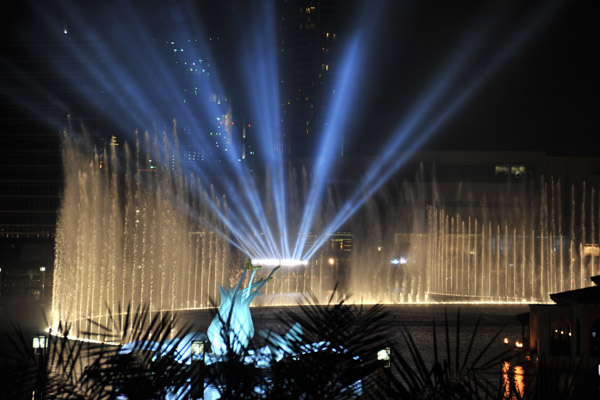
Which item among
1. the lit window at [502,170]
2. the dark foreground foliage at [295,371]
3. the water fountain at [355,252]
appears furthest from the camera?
the lit window at [502,170]

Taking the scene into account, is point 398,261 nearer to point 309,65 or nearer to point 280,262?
point 280,262

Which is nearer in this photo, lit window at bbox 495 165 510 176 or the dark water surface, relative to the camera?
the dark water surface

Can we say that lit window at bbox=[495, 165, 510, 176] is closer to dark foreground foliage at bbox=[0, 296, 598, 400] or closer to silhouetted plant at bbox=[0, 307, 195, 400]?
dark foreground foliage at bbox=[0, 296, 598, 400]

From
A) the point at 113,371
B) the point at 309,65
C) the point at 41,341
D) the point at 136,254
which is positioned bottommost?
the point at 113,371

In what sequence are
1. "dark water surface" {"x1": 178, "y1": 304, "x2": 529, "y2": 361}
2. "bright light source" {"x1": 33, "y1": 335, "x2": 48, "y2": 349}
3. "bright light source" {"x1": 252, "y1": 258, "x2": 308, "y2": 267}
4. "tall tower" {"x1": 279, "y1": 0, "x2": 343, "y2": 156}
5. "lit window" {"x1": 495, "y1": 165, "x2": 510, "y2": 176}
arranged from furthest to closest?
1. "tall tower" {"x1": 279, "y1": 0, "x2": 343, "y2": 156}
2. "lit window" {"x1": 495, "y1": 165, "x2": 510, "y2": 176}
3. "bright light source" {"x1": 252, "y1": 258, "x2": 308, "y2": 267}
4. "dark water surface" {"x1": 178, "y1": 304, "x2": 529, "y2": 361}
5. "bright light source" {"x1": 33, "y1": 335, "x2": 48, "y2": 349}

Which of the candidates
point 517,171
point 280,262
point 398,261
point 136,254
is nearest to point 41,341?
point 136,254

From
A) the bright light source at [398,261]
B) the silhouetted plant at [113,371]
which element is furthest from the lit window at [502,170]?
the silhouetted plant at [113,371]

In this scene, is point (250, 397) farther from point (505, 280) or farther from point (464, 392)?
point (505, 280)

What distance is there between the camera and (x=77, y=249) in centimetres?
3319

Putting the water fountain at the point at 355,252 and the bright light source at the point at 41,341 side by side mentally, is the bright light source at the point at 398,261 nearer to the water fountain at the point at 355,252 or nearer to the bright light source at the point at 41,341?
the water fountain at the point at 355,252

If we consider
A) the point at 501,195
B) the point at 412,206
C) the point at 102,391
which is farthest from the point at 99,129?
the point at 102,391

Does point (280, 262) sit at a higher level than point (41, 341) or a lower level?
higher

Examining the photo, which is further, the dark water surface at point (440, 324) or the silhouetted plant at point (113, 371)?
the dark water surface at point (440, 324)

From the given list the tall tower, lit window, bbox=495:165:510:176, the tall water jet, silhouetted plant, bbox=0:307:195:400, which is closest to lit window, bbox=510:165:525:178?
lit window, bbox=495:165:510:176
